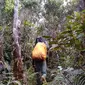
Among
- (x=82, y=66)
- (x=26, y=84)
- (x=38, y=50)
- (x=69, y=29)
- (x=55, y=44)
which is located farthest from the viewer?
(x=38, y=50)

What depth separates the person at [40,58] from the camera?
620 cm

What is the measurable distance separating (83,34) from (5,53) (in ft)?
22.5

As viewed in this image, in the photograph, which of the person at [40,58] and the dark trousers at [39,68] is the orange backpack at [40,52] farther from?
the dark trousers at [39,68]

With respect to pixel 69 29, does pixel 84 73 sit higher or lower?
lower

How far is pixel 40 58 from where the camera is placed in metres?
6.25

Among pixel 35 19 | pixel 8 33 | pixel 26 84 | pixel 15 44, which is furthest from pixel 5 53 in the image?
pixel 35 19

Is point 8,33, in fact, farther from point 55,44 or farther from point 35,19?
point 55,44

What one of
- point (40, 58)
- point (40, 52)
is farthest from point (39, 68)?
point (40, 52)

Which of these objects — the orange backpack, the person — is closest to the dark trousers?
the person

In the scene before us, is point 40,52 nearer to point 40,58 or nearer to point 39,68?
point 40,58

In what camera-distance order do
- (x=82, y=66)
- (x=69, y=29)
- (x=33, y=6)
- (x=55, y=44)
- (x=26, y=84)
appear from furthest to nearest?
1. (x=33, y=6)
2. (x=26, y=84)
3. (x=82, y=66)
4. (x=55, y=44)
5. (x=69, y=29)

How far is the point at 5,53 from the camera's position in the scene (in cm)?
923

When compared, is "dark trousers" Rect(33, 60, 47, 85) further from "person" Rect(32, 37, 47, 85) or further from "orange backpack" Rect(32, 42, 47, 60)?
"orange backpack" Rect(32, 42, 47, 60)

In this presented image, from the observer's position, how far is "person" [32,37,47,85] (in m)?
6.20
